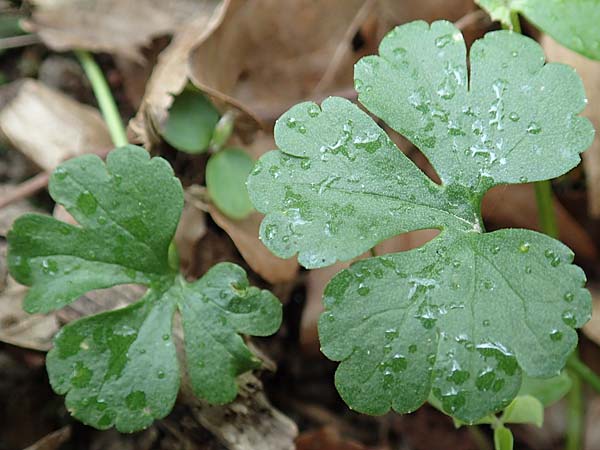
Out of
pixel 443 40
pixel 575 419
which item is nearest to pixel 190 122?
pixel 443 40

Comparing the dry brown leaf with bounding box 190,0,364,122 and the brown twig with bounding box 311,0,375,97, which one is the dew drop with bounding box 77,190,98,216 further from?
the brown twig with bounding box 311,0,375,97

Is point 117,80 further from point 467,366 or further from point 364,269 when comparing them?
point 467,366

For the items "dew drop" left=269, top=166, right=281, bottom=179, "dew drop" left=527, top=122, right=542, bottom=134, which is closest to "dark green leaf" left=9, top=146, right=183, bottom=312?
"dew drop" left=269, top=166, right=281, bottom=179

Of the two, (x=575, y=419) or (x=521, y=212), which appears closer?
(x=575, y=419)

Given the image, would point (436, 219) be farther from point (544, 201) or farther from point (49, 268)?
point (49, 268)

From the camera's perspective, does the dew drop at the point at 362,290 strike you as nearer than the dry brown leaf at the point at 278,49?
Yes

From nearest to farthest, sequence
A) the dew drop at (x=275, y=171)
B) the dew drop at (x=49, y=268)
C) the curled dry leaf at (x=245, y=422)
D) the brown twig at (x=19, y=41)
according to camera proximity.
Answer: the dew drop at (x=275, y=171) < the dew drop at (x=49, y=268) < the curled dry leaf at (x=245, y=422) < the brown twig at (x=19, y=41)

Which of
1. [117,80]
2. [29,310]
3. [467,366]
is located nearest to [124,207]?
[29,310]

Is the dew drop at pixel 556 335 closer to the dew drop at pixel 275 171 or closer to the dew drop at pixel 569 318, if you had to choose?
the dew drop at pixel 569 318

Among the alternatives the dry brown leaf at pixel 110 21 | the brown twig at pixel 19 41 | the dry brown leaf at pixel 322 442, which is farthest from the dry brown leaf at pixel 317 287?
the brown twig at pixel 19 41
